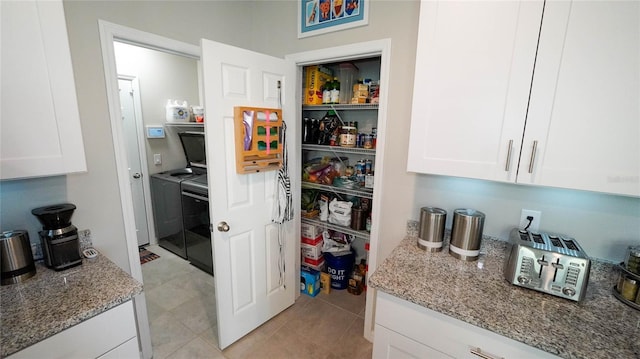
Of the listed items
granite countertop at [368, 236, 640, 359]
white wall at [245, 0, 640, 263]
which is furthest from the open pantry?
granite countertop at [368, 236, 640, 359]

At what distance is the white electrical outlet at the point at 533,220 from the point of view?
1.29 metres

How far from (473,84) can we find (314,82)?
130cm

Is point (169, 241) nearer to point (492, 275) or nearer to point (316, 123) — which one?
point (316, 123)

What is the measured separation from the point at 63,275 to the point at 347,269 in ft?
6.49

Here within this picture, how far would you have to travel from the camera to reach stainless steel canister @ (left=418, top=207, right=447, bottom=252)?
137 cm

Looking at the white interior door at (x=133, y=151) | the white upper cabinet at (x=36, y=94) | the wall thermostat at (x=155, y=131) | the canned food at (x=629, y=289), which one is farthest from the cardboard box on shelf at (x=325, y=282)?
the wall thermostat at (x=155, y=131)

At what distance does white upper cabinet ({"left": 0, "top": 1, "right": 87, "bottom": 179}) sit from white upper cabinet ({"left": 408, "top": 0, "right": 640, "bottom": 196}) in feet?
4.83

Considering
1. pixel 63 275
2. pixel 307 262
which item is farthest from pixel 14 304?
pixel 307 262

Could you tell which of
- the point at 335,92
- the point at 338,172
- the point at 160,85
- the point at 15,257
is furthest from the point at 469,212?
the point at 160,85

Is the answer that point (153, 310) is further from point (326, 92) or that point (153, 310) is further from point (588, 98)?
point (588, 98)

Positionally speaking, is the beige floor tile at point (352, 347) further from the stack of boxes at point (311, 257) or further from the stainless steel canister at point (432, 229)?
the stainless steel canister at point (432, 229)

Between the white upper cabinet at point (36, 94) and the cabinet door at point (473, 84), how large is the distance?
1.47 metres

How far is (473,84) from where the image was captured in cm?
111

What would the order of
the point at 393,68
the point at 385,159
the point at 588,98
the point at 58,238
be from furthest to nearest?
the point at 385,159, the point at 393,68, the point at 58,238, the point at 588,98
